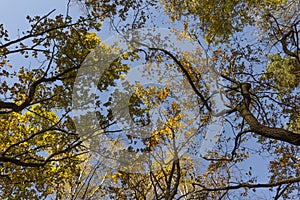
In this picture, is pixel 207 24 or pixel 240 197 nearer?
pixel 207 24

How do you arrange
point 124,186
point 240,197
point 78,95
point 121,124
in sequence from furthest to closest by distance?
point 124,186 → point 240,197 → point 78,95 → point 121,124

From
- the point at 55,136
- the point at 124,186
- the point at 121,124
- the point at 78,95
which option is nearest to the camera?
the point at 121,124

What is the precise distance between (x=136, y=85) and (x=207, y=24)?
187cm

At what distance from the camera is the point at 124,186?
26.8ft

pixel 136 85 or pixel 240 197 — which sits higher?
pixel 136 85

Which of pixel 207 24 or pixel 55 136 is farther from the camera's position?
pixel 55 136

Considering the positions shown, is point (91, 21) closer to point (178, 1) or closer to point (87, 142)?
point (178, 1)

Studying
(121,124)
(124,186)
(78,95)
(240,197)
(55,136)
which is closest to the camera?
(121,124)

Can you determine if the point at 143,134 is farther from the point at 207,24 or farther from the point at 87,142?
the point at 207,24

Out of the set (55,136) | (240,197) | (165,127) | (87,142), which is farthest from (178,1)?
(240,197)

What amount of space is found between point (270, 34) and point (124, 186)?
5.25 meters

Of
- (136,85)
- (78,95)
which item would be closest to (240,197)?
(136,85)

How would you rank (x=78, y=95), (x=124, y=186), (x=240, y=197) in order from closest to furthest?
(x=78, y=95) < (x=240, y=197) < (x=124, y=186)

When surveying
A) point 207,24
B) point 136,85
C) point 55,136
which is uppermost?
point 207,24
